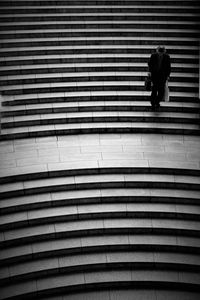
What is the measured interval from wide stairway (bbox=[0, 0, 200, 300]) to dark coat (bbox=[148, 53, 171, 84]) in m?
0.84

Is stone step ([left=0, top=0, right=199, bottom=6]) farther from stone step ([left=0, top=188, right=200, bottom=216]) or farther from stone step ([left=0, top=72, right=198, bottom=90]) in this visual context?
stone step ([left=0, top=188, right=200, bottom=216])

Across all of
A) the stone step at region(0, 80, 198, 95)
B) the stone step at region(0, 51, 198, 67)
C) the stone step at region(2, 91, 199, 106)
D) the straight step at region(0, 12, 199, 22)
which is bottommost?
the stone step at region(2, 91, 199, 106)

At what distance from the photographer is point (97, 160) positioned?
25.2 feet

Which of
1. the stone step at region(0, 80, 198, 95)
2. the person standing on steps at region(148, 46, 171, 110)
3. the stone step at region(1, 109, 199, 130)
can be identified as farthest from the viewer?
the stone step at region(0, 80, 198, 95)

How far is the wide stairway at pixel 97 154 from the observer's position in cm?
661

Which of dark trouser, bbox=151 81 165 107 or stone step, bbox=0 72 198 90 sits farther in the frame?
stone step, bbox=0 72 198 90

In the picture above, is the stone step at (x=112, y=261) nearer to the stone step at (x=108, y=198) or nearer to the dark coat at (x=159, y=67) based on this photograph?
the stone step at (x=108, y=198)

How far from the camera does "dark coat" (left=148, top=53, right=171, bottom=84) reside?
778 centimetres

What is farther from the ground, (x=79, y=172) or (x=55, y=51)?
(x=55, y=51)

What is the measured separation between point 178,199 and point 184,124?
2059mm

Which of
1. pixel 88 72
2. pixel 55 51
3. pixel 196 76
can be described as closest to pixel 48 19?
pixel 55 51

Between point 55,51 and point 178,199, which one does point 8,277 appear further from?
point 55,51

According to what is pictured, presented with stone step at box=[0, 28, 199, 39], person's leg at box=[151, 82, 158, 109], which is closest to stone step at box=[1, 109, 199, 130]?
person's leg at box=[151, 82, 158, 109]

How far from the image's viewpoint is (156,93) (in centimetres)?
835
